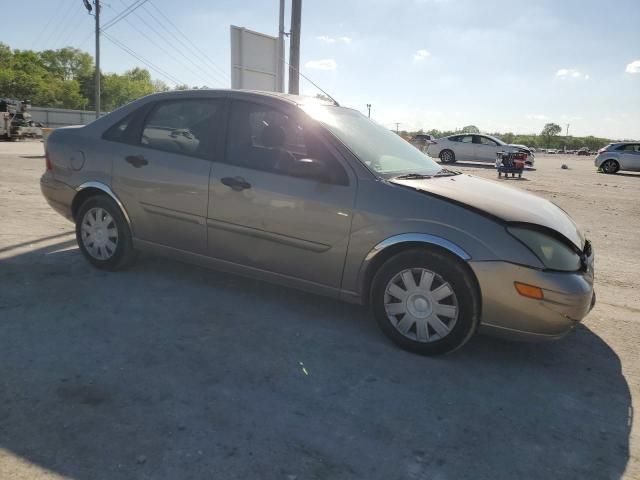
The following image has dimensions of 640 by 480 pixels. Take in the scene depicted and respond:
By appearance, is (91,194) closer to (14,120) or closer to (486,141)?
(486,141)

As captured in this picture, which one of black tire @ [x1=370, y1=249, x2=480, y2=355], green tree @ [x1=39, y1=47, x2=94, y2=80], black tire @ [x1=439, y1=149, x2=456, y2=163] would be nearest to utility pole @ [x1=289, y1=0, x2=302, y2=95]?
black tire @ [x1=370, y1=249, x2=480, y2=355]

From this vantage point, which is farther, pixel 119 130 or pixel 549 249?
pixel 119 130

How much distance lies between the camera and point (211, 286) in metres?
4.40

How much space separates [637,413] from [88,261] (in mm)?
4419

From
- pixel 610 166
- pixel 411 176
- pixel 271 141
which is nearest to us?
pixel 411 176

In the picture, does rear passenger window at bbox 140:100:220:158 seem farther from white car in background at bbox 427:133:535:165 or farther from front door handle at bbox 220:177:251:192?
white car in background at bbox 427:133:535:165

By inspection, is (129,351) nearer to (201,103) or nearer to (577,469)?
(201,103)

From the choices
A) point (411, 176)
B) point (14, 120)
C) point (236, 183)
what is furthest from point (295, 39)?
point (14, 120)

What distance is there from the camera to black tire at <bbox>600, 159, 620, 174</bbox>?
23.2 meters

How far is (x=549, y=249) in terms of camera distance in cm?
309

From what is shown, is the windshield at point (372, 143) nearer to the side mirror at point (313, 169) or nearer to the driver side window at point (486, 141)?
the side mirror at point (313, 169)

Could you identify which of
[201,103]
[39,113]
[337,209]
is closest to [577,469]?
[337,209]

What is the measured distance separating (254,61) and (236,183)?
6.07 m

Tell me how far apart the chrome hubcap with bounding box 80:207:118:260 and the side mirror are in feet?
6.45
